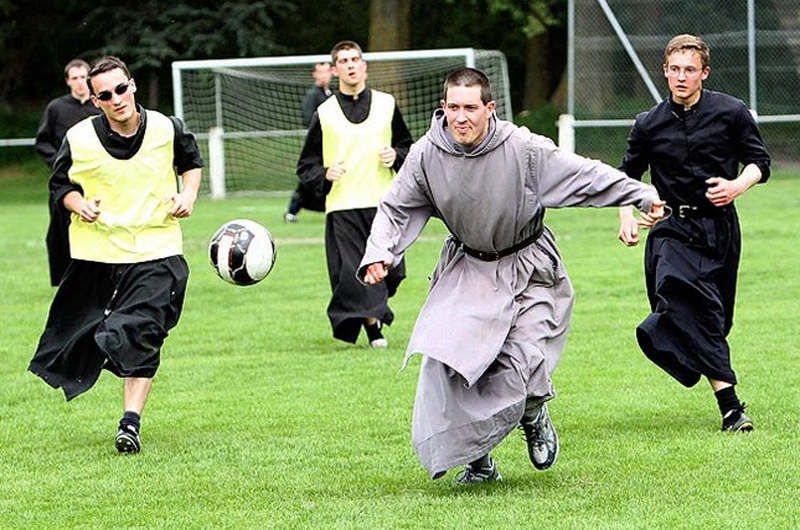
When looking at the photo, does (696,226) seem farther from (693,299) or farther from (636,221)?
(636,221)

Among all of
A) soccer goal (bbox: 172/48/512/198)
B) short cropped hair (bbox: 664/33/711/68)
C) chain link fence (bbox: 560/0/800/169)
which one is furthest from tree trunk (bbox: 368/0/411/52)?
short cropped hair (bbox: 664/33/711/68)

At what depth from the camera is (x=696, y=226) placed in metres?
8.02

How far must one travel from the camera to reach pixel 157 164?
813 cm

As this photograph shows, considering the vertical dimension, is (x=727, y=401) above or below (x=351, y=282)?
above

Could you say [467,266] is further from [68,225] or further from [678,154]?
[68,225]

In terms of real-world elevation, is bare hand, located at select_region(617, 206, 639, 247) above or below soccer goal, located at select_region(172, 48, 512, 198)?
above

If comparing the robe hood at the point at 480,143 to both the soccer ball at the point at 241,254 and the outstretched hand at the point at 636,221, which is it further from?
the soccer ball at the point at 241,254

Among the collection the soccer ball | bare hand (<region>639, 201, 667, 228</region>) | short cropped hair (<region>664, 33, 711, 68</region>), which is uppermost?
short cropped hair (<region>664, 33, 711, 68</region>)

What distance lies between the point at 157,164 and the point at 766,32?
2091cm

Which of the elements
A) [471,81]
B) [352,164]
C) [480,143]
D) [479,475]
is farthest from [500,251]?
[352,164]

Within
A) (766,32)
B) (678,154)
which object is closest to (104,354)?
(678,154)

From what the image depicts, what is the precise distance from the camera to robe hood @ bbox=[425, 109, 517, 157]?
6648 mm

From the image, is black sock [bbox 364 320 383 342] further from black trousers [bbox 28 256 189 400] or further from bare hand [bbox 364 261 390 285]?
bare hand [bbox 364 261 390 285]

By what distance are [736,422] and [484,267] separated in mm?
1828
